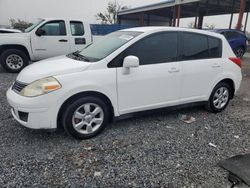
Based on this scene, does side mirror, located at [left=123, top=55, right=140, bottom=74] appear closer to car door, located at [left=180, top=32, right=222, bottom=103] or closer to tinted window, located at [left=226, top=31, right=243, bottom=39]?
car door, located at [left=180, top=32, right=222, bottom=103]

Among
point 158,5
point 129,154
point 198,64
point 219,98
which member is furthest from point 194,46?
point 158,5

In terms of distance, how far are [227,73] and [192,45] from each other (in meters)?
1.02

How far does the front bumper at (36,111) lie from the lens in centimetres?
293

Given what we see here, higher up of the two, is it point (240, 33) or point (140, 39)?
point (140, 39)

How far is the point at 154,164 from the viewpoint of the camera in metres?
2.80

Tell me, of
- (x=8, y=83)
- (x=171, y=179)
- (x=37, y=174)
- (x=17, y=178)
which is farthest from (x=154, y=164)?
(x=8, y=83)

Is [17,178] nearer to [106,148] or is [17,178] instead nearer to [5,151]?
[5,151]

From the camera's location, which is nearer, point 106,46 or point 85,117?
point 85,117

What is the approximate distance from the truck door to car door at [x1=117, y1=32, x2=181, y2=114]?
200 inches

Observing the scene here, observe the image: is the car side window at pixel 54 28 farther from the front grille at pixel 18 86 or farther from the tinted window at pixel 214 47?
the tinted window at pixel 214 47

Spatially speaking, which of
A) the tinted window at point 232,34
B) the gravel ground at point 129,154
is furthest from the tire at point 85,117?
the tinted window at point 232,34

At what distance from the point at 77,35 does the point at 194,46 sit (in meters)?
5.26

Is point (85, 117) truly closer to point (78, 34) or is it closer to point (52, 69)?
point (52, 69)

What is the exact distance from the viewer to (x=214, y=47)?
4.24 m
